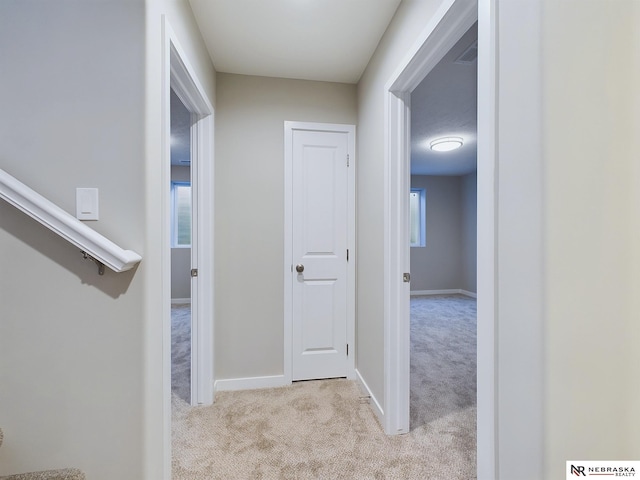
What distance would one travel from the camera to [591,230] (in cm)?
68

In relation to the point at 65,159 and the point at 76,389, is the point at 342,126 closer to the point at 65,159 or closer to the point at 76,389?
the point at 65,159

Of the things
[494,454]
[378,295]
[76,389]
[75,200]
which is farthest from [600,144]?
[76,389]

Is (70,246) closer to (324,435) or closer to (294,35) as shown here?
(324,435)

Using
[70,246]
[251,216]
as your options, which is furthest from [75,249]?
[251,216]

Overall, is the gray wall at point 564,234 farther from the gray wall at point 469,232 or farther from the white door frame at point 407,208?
the gray wall at point 469,232

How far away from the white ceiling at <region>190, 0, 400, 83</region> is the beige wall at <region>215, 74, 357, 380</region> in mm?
182

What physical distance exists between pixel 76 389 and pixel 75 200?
27.7 inches

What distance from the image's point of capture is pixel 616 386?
64 centimetres

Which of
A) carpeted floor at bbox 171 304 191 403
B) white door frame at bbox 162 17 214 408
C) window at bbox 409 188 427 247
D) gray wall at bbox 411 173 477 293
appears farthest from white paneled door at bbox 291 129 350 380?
window at bbox 409 188 427 247

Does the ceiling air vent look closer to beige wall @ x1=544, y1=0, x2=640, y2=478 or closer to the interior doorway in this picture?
the interior doorway

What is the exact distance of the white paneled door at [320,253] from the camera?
2.45 metres

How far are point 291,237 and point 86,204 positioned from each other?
4.93 ft

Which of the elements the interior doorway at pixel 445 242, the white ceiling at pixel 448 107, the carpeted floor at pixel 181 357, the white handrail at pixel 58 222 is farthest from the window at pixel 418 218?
the white handrail at pixel 58 222

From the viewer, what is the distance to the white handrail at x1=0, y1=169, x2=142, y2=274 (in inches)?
37.8
